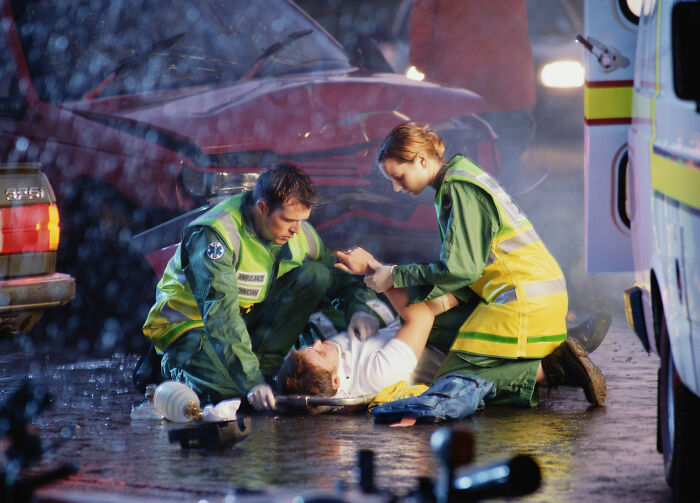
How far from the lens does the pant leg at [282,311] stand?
492cm

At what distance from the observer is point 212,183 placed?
5652mm

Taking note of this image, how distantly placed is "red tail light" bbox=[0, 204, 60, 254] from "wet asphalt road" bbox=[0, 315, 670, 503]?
724mm

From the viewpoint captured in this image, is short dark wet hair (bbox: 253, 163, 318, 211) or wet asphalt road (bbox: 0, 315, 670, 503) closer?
wet asphalt road (bbox: 0, 315, 670, 503)

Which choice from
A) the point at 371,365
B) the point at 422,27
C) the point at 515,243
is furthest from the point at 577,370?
the point at 422,27

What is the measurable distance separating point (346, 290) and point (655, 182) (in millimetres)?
2178

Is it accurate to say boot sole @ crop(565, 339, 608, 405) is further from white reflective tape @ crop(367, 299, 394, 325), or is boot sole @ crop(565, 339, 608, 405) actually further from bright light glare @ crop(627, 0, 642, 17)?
bright light glare @ crop(627, 0, 642, 17)

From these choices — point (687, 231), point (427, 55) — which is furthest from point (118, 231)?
point (687, 231)

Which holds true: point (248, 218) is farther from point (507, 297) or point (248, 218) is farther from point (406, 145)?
point (507, 297)

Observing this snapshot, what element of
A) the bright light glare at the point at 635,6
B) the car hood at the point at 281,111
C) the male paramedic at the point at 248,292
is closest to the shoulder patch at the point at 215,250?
the male paramedic at the point at 248,292

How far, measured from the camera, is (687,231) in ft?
8.75

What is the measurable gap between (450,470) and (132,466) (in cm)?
188

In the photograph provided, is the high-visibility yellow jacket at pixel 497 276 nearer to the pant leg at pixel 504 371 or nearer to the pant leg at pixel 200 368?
the pant leg at pixel 504 371

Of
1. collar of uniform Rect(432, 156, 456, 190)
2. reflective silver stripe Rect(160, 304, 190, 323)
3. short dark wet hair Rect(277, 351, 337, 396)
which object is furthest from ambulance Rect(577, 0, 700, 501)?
reflective silver stripe Rect(160, 304, 190, 323)

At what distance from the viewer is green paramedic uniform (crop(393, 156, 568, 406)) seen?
14.4 feet
